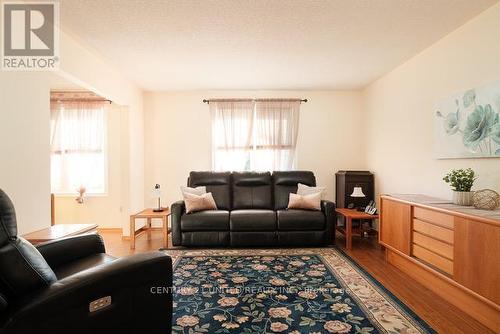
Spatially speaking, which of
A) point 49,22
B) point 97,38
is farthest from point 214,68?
point 49,22

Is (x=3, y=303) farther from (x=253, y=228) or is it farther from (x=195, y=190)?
(x=195, y=190)

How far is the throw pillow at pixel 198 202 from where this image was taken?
3557mm

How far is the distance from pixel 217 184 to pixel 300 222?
1437mm

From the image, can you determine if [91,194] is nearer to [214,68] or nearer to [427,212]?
[214,68]

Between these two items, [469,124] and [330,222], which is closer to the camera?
[469,124]

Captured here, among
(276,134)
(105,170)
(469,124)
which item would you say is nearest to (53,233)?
(105,170)

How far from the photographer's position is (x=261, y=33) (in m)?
2.62

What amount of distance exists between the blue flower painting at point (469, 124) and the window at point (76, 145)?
4941 mm

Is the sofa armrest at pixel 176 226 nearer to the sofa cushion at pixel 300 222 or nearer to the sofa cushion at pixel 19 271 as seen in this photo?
the sofa cushion at pixel 300 222

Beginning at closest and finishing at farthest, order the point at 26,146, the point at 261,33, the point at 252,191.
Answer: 1. the point at 26,146
2. the point at 261,33
3. the point at 252,191

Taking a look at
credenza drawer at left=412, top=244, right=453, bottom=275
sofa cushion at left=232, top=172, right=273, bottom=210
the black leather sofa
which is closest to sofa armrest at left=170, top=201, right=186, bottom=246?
the black leather sofa

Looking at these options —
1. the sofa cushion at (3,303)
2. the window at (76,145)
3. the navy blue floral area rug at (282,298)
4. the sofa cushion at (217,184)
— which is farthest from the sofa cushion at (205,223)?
the sofa cushion at (3,303)

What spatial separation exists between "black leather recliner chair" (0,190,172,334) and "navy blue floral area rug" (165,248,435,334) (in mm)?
508

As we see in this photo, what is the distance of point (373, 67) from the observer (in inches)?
142
